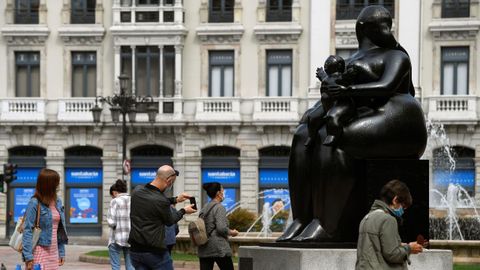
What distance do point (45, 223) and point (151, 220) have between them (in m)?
1.04

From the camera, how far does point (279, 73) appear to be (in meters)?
49.6

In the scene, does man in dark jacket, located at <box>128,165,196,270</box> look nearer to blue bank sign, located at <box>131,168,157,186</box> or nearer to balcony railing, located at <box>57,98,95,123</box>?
blue bank sign, located at <box>131,168,157,186</box>

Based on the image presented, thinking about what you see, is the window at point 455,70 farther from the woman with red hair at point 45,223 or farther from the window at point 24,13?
the woman with red hair at point 45,223

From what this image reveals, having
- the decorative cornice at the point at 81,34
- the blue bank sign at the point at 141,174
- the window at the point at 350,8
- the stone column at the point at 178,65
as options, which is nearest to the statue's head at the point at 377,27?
the window at the point at 350,8

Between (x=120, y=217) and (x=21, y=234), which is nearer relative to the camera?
(x=21, y=234)

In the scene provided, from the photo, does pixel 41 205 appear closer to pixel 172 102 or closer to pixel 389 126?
pixel 389 126

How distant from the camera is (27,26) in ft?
165

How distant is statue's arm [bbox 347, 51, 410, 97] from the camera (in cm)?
1145

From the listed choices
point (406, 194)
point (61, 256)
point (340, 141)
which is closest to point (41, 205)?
point (61, 256)

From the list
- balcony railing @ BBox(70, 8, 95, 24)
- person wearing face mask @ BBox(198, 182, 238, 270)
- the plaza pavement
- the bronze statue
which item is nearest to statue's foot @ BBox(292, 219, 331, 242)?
the bronze statue

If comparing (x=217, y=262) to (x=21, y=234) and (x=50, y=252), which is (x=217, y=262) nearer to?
(x=50, y=252)

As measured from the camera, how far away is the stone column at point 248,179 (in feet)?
162

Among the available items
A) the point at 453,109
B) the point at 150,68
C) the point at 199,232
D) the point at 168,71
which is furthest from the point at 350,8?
the point at 199,232

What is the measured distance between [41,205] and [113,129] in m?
38.6
